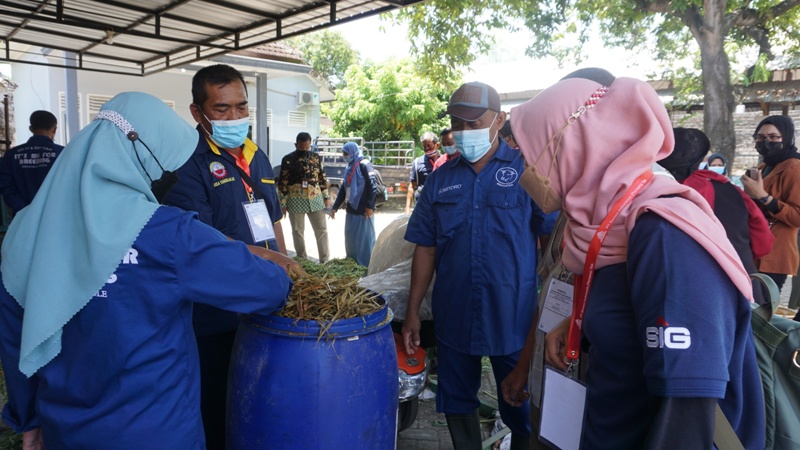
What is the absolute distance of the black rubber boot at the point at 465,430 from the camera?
2896 mm

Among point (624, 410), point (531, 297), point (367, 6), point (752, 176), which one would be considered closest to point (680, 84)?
point (752, 176)

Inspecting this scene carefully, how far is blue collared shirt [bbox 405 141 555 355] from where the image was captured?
277 centimetres

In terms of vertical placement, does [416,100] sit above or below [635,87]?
above

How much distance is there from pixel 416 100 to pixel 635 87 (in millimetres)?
23760

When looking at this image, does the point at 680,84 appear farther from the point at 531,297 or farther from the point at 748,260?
the point at 531,297

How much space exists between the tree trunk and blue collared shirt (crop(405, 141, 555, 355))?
20.1ft

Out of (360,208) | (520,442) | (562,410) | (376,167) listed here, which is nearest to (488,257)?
(520,442)

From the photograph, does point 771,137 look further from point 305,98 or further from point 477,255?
point 305,98

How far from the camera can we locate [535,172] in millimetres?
1521

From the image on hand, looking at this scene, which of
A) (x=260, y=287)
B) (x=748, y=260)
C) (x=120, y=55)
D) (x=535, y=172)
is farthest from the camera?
(x=120, y=55)

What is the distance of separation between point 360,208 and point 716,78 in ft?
17.6

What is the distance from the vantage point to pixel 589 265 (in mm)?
1366

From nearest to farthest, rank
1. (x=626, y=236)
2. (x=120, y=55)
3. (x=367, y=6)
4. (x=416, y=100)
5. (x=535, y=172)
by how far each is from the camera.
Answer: (x=626, y=236), (x=535, y=172), (x=367, y=6), (x=120, y=55), (x=416, y=100)

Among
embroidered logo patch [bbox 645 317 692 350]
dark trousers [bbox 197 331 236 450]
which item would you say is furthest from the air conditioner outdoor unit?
embroidered logo patch [bbox 645 317 692 350]
